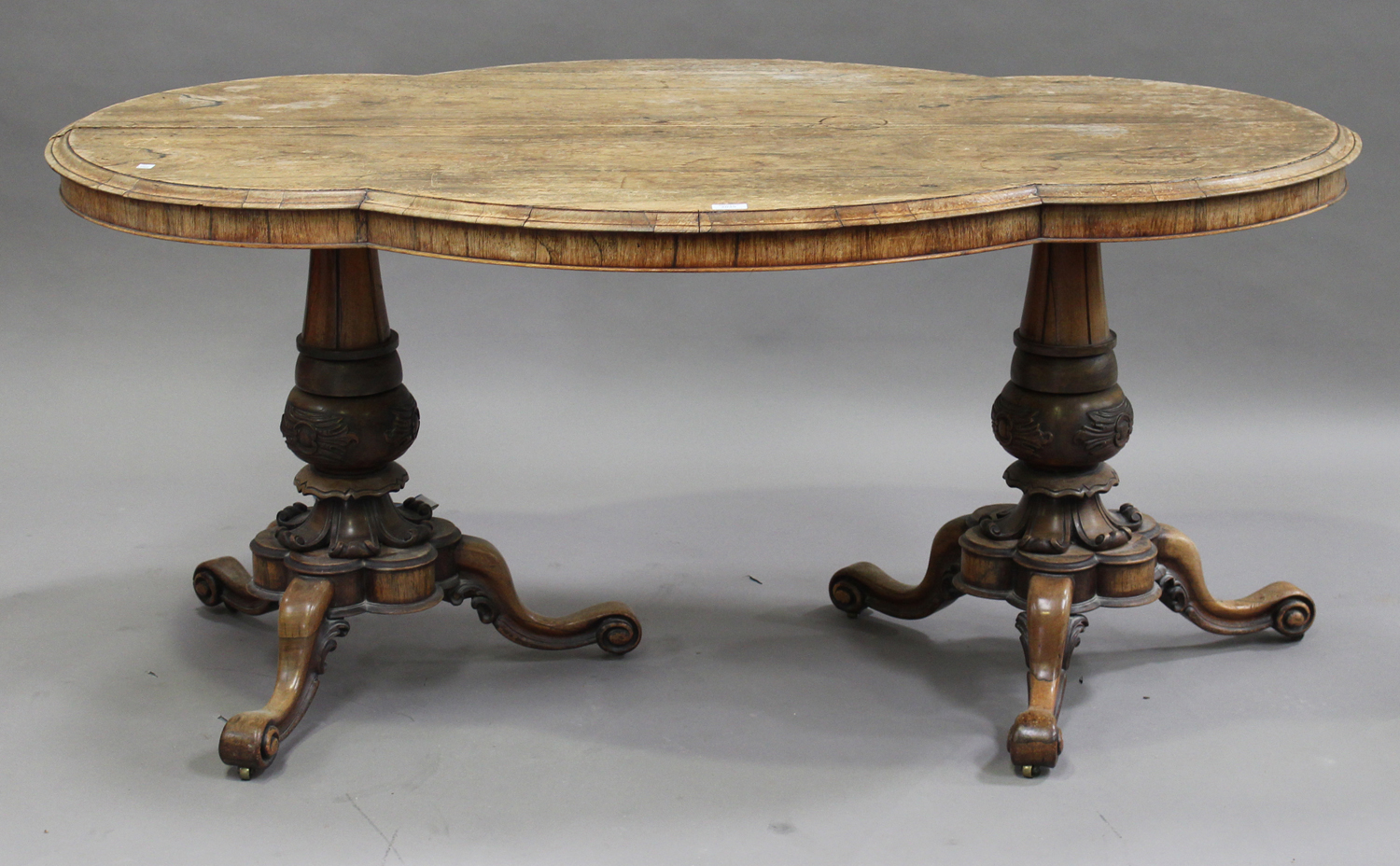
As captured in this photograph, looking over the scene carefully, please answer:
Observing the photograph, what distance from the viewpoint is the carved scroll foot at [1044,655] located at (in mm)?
2803

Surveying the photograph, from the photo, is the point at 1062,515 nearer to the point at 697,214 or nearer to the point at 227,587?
the point at 697,214

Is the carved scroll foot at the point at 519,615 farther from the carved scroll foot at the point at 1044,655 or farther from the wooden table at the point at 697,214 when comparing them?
the carved scroll foot at the point at 1044,655

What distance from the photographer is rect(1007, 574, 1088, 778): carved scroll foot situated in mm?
2803

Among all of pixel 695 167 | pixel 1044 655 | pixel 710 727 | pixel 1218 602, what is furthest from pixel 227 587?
pixel 1218 602

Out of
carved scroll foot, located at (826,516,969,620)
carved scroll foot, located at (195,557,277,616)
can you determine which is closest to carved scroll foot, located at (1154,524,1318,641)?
carved scroll foot, located at (826,516,969,620)

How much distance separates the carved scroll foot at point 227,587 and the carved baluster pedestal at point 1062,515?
4.23 ft

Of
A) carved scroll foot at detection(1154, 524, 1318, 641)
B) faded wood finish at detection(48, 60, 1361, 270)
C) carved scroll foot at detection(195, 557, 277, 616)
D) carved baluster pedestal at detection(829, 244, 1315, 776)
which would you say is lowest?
carved scroll foot at detection(195, 557, 277, 616)

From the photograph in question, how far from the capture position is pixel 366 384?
301 cm

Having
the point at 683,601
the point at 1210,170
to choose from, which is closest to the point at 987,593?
the point at 683,601

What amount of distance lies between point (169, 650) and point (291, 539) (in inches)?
15.1

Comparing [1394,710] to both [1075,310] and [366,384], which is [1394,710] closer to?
[1075,310]

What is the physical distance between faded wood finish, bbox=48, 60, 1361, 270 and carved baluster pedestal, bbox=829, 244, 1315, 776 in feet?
1.06

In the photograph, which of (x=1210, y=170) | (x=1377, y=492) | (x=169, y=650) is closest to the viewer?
(x=1210, y=170)

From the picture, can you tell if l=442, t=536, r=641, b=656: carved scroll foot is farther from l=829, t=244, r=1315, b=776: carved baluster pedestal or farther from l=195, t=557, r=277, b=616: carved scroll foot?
l=829, t=244, r=1315, b=776: carved baluster pedestal
